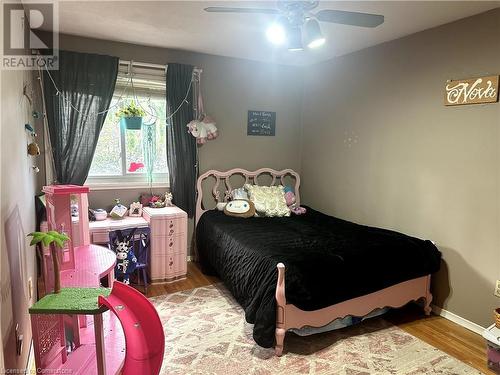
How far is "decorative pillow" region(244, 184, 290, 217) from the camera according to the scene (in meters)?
3.84

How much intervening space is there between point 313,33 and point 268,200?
7.28 ft

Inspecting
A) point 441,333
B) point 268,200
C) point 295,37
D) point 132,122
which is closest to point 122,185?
point 132,122

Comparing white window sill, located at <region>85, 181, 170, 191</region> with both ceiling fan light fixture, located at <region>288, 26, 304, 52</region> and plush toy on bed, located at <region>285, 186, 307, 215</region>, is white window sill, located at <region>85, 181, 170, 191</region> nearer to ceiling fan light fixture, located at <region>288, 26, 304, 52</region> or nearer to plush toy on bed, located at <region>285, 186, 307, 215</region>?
plush toy on bed, located at <region>285, 186, 307, 215</region>

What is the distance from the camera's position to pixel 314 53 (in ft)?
12.3

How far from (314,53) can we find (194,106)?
1.47 metres

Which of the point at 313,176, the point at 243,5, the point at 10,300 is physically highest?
the point at 243,5

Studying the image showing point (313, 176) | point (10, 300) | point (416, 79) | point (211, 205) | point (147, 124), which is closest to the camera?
point (10, 300)

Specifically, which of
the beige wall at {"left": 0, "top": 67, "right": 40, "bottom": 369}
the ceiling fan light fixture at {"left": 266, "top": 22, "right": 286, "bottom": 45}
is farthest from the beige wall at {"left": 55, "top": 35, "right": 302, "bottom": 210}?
the ceiling fan light fixture at {"left": 266, "top": 22, "right": 286, "bottom": 45}

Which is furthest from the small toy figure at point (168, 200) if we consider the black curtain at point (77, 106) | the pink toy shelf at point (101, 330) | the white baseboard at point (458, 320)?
the white baseboard at point (458, 320)

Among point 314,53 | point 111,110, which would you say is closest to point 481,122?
point 314,53

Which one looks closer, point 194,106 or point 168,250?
point 168,250

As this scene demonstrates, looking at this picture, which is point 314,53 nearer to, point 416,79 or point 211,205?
point 416,79

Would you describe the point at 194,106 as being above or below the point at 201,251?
above

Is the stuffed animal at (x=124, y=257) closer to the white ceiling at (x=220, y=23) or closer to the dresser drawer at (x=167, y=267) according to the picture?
the dresser drawer at (x=167, y=267)
